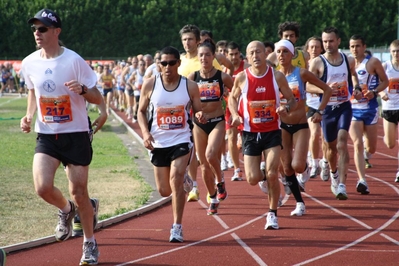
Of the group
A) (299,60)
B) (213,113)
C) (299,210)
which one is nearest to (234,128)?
(299,60)

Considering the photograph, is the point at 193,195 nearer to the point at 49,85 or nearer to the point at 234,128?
the point at 234,128

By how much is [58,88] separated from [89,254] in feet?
4.76

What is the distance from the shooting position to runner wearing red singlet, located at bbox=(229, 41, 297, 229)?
30.8ft

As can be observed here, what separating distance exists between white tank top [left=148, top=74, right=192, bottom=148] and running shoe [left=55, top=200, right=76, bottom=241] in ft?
4.56

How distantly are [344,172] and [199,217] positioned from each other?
7.74ft

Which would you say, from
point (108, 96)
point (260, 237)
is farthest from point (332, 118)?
point (108, 96)

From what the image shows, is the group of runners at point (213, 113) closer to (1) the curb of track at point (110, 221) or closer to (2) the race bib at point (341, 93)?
(2) the race bib at point (341, 93)

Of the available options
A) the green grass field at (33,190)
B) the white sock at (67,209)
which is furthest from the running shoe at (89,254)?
the green grass field at (33,190)

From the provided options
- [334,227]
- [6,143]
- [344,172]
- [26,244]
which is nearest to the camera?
[26,244]

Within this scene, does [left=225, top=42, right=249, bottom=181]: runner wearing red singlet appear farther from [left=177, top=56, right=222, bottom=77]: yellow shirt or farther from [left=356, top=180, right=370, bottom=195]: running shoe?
[left=356, top=180, right=370, bottom=195]: running shoe

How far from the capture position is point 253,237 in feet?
29.0

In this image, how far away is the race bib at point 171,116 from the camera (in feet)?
28.9

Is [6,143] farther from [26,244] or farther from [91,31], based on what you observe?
[91,31]

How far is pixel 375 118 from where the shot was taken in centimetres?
1284
